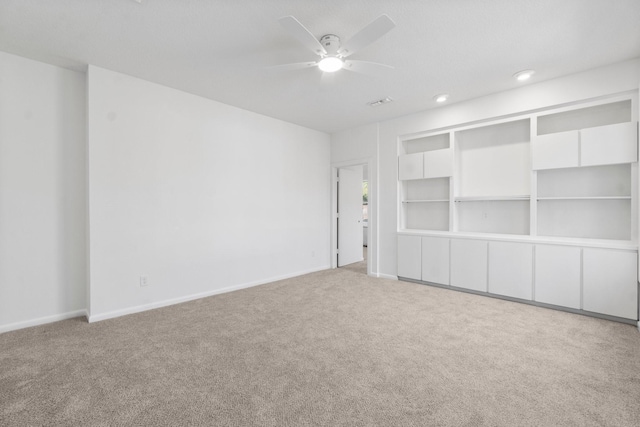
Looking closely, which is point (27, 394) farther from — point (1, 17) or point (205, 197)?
point (1, 17)

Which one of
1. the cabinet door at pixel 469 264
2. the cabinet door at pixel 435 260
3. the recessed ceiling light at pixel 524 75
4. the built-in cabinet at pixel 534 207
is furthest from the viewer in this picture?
the cabinet door at pixel 435 260

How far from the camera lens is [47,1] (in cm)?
209

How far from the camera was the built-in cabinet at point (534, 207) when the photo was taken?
304 centimetres

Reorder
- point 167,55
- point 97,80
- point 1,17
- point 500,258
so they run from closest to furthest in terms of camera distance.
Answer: point 1,17
point 167,55
point 97,80
point 500,258

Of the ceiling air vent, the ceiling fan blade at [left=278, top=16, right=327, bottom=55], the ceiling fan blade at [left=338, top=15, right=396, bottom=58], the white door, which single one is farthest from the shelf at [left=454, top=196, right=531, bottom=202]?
the ceiling fan blade at [left=278, top=16, right=327, bottom=55]

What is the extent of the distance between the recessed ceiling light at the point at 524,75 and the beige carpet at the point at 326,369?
2730mm

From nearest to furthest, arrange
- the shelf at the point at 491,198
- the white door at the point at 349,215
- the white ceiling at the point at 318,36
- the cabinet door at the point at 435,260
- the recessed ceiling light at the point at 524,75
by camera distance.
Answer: the white ceiling at the point at 318,36 → the recessed ceiling light at the point at 524,75 → the shelf at the point at 491,198 → the cabinet door at the point at 435,260 → the white door at the point at 349,215

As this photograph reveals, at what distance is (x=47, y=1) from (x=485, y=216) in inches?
206

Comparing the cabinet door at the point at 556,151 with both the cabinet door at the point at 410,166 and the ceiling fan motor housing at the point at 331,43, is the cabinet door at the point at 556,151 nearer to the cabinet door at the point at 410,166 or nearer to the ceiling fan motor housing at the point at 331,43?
the cabinet door at the point at 410,166

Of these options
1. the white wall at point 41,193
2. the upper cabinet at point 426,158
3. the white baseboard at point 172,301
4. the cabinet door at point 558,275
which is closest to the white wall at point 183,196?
the white baseboard at point 172,301

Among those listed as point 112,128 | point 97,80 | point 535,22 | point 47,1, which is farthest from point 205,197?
point 535,22

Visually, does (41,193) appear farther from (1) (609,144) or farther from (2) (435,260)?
(1) (609,144)

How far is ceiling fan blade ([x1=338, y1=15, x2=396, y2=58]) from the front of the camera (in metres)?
Answer: 1.89

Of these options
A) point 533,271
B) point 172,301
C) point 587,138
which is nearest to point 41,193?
point 172,301
